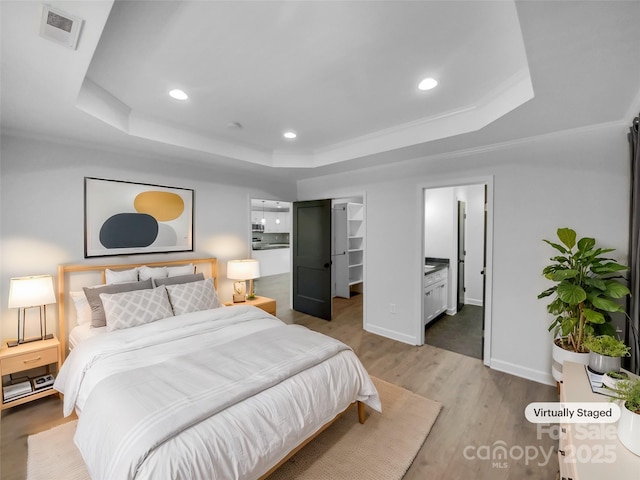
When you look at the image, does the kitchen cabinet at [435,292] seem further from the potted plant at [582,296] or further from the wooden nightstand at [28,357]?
the wooden nightstand at [28,357]

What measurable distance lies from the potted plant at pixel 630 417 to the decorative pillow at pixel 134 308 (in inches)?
128

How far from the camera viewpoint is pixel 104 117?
2.27 m

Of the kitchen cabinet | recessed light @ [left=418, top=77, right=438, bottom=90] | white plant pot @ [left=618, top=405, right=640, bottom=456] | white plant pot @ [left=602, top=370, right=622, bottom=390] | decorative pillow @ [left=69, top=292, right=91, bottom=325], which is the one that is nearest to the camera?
white plant pot @ [left=618, top=405, right=640, bottom=456]

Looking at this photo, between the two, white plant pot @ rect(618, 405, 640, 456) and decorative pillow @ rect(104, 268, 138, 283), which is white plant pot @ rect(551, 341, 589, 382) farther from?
decorative pillow @ rect(104, 268, 138, 283)

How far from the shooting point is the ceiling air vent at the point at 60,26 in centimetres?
118

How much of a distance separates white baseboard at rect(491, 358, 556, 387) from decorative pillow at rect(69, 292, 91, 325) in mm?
4287

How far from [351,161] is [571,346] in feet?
9.57

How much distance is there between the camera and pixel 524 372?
287cm

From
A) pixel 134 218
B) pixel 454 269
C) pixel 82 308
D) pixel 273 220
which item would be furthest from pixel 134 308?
pixel 273 220

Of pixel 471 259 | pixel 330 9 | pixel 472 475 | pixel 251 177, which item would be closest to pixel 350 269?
pixel 471 259

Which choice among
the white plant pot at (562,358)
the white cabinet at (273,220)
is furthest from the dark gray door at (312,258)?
the white cabinet at (273,220)

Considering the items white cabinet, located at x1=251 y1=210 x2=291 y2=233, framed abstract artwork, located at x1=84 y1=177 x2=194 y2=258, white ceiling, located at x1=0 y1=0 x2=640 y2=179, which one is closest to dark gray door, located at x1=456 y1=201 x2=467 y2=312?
white ceiling, located at x1=0 y1=0 x2=640 y2=179

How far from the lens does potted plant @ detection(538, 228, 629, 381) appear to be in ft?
6.79

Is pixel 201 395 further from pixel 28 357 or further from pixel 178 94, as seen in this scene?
pixel 178 94
